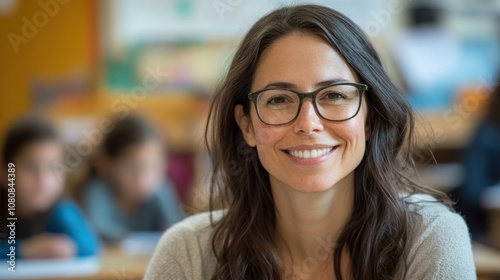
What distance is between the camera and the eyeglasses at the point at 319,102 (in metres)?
1.48

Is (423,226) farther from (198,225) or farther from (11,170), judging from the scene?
(11,170)

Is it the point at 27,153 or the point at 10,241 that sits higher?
the point at 27,153

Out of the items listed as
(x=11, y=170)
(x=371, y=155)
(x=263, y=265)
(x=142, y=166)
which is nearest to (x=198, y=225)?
(x=263, y=265)

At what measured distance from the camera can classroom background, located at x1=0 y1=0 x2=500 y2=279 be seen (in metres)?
4.92

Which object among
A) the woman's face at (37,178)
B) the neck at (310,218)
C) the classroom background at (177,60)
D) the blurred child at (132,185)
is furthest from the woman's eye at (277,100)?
the classroom background at (177,60)

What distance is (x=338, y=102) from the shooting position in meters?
1.49

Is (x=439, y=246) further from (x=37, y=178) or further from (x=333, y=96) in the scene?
(x=37, y=178)

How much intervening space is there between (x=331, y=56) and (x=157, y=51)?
378 cm

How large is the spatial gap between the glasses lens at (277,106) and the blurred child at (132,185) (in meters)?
1.96

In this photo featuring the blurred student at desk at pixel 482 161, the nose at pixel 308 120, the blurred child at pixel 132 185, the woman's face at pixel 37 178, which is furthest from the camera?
the blurred student at desk at pixel 482 161

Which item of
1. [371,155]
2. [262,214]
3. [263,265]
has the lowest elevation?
[263,265]

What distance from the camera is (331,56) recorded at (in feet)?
4.93

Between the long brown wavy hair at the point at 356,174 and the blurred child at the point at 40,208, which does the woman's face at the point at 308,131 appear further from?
the blurred child at the point at 40,208

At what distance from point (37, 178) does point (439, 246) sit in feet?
6.03
